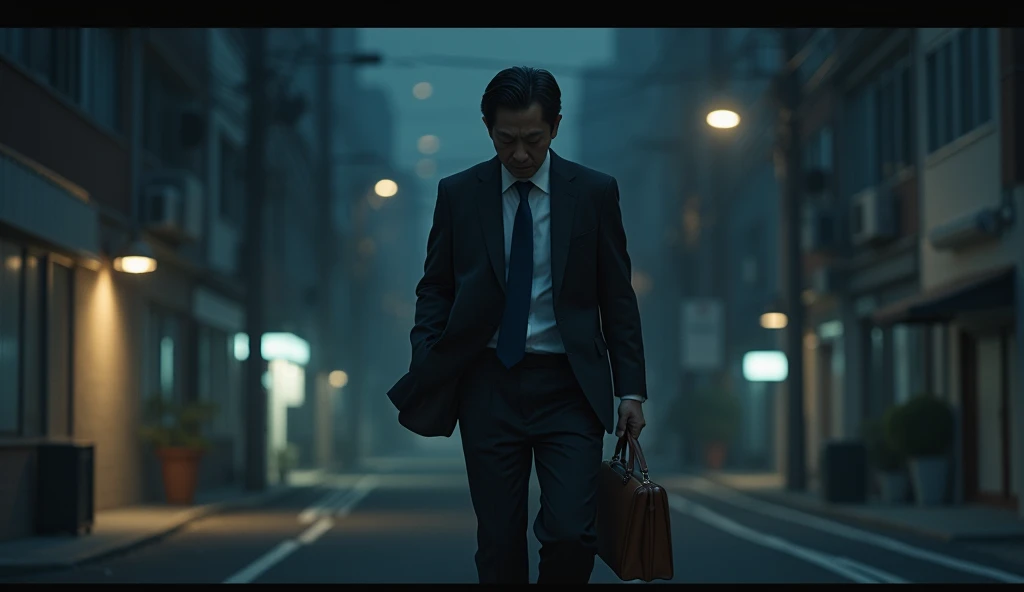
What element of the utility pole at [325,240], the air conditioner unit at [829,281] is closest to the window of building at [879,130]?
the air conditioner unit at [829,281]

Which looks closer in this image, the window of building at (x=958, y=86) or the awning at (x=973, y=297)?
the awning at (x=973, y=297)

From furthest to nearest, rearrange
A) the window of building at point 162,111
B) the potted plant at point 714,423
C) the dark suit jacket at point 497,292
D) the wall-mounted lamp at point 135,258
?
the potted plant at point 714,423
the window of building at point 162,111
the wall-mounted lamp at point 135,258
the dark suit jacket at point 497,292

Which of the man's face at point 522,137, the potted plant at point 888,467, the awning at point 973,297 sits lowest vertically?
the potted plant at point 888,467

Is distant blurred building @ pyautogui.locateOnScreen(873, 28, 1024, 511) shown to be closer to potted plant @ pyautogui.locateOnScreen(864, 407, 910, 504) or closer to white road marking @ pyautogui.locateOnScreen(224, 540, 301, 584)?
potted plant @ pyautogui.locateOnScreen(864, 407, 910, 504)

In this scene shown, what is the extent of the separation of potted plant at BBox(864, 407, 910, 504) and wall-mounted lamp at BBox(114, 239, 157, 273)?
386 inches

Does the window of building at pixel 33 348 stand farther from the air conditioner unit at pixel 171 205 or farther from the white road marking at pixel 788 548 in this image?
the white road marking at pixel 788 548

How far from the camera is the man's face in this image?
18.1 ft

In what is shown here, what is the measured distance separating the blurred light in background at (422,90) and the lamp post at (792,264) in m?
31.6

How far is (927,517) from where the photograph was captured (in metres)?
20.5

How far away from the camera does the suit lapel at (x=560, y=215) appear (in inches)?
222

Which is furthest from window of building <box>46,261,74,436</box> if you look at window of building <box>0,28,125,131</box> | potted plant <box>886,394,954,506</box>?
potted plant <box>886,394,954,506</box>

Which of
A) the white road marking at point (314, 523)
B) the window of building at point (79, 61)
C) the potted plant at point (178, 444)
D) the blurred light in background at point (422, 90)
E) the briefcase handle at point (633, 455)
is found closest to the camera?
the briefcase handle at point (633, 455)

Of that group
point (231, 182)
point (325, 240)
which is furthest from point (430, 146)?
point (231, 182)

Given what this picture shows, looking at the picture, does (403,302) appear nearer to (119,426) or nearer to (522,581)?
(119,426)
